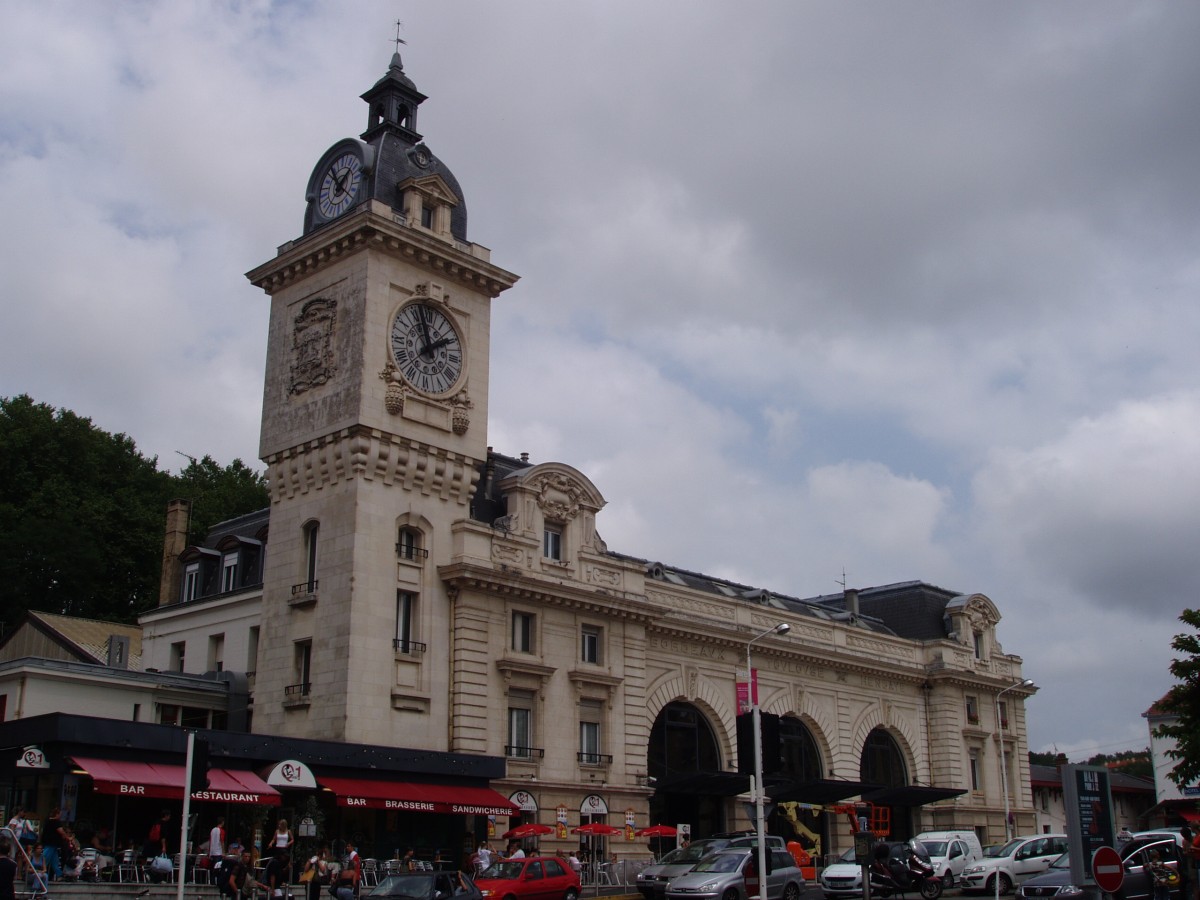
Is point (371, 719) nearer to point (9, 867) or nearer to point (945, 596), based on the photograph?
point (9, 867)

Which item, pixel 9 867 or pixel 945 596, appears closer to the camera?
pixel 9 867

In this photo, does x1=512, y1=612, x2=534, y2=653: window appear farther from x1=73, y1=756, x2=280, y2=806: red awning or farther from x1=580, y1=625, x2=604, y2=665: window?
x1=73, y1=756, x2=280, y2=806: red awning

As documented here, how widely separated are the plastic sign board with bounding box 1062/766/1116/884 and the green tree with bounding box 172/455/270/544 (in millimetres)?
48523

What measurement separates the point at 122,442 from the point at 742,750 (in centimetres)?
4848

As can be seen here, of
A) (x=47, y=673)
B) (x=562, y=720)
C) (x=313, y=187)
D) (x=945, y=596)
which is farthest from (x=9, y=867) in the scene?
(x=945, y=596)

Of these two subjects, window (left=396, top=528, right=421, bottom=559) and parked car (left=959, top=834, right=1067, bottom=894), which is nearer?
parked car (left=959, top=834, right=1067, bottom=894)

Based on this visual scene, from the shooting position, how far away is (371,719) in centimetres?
3969

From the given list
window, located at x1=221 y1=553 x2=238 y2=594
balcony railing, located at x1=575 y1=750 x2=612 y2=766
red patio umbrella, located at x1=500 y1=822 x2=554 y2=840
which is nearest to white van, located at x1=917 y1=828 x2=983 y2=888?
balcony railing, located at x1=575 y1=750 x2=612 y2=766

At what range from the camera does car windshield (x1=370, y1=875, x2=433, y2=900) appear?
26953 millimetres

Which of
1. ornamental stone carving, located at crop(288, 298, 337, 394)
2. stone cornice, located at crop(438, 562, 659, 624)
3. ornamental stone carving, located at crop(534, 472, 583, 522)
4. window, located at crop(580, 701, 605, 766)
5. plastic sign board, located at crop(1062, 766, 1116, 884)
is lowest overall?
plastic sign board, located at crop(1062, 766, 1116, 884)

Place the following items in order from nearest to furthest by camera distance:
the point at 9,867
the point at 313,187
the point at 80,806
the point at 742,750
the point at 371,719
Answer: the point at 9,867
the point at 742,750
the point at 80,806
the point at 371,719
the point at 313,187

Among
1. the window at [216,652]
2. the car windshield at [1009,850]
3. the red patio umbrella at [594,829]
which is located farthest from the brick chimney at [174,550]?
the car windshield at [1009,850]

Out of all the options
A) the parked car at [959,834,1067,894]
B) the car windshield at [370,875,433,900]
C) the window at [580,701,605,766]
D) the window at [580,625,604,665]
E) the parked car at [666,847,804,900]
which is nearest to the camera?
the car windshield at [370,875,433,900]

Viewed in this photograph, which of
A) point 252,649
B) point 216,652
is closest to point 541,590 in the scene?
point 252,649
